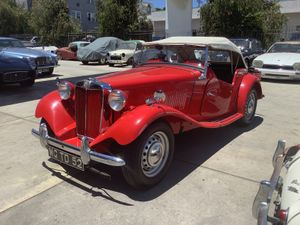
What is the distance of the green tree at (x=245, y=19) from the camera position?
900 inches

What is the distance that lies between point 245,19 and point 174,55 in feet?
63.1

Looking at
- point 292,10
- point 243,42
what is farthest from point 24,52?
point 292,10

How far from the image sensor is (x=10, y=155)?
535 centimetres

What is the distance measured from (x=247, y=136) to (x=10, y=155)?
3.98 m

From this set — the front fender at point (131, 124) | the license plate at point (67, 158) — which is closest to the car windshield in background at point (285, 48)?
the front fender at point (131, 124)

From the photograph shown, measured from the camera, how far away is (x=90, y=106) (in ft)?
14.0

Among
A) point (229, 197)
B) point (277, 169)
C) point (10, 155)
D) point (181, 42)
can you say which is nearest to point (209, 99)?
point (181, 42)

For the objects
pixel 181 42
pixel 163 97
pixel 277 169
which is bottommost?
pixel 277 169

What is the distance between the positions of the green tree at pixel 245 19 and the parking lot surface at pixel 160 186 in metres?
18.0

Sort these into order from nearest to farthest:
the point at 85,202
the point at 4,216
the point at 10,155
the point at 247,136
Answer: the point at 4,216
the point at 85,202
the point at 10,155
the point at 247,136

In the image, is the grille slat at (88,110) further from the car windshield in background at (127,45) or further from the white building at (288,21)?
the white building at (288,21)

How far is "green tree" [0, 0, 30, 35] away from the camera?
45312 millimetres

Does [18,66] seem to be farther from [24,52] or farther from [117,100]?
[117,100]

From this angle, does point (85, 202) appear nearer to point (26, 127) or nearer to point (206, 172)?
point (206, 172)
